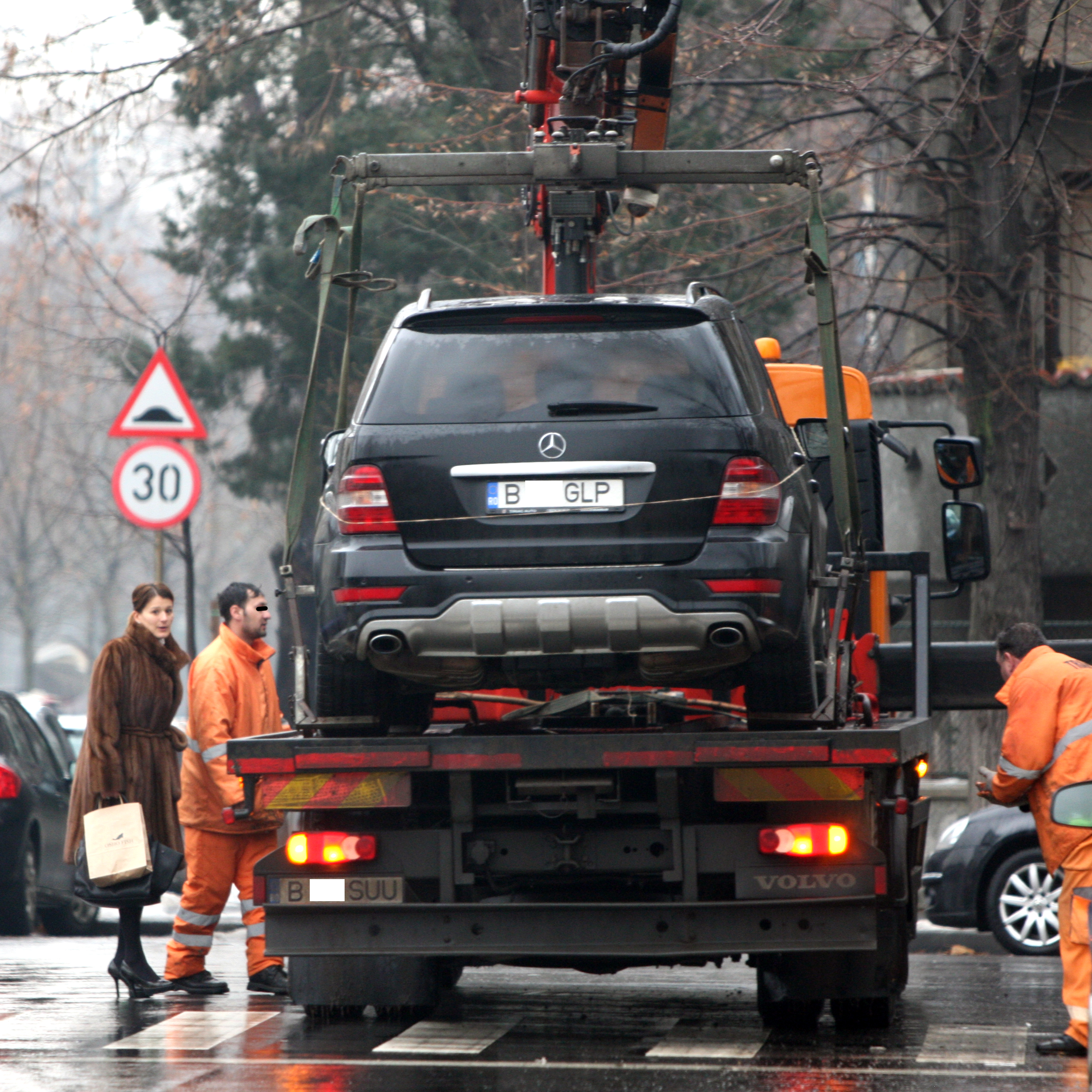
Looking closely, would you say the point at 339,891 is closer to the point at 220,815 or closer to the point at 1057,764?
the point at 220,815

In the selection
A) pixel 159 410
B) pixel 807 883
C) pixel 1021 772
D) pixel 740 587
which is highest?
pixel 159 410

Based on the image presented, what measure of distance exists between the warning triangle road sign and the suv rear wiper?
5988 millimetres

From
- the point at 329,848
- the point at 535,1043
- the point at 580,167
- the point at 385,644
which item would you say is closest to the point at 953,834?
the point at 535,1043

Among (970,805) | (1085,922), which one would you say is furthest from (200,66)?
(1085,922)

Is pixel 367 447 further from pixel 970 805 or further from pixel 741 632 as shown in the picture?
pixel 970 805

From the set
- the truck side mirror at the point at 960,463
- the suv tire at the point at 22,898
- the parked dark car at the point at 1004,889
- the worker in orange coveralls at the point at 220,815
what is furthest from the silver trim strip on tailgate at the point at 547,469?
the suv tire at the point at 22,898

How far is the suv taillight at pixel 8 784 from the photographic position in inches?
470

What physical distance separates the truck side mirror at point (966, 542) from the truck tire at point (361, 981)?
3225 millimetres

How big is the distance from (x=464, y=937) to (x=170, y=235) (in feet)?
49.1

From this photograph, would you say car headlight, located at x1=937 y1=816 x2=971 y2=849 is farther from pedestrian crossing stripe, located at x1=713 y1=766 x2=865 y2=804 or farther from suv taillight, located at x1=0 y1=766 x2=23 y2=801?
suv taillight, located at x1=0 y1=766 x2=23 y2=801

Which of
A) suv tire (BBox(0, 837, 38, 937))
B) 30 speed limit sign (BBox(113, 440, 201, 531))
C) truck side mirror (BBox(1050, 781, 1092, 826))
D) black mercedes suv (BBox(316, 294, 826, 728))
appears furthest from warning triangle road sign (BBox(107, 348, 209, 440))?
truck side mirror (BBox(1050, 781, 1092, 826))

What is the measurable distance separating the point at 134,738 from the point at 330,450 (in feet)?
6.94

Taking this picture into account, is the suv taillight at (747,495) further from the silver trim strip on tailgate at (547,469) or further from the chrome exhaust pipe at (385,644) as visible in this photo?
the chrome exhaust pipe at (385,644)

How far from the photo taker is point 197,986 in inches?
350
